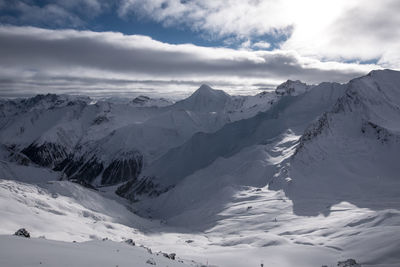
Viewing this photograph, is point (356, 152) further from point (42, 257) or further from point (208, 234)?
point (42, 257)

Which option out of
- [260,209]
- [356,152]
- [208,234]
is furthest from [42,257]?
[356,152]

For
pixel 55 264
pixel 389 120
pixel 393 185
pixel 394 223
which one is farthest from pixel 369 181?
pixel 55 264

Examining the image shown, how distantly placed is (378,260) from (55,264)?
39525 mm

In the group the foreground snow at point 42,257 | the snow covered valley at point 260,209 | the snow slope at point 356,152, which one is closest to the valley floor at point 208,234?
the foreground snow at point 42,257

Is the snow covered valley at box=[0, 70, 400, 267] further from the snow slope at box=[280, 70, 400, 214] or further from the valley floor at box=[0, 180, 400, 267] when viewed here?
the snow slope at box=[280, 70, 400, 214]

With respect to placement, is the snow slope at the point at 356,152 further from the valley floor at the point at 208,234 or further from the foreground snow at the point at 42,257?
the foreground snow at the point at 42,257

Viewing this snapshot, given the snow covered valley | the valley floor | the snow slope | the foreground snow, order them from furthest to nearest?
1. the snow slope
2. the snow covered valley
3. the valley floor
4. the foreground snow

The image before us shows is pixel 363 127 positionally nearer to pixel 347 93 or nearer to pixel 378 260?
pixel 347 93

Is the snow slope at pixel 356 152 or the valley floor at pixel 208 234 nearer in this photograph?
the valley floor at pixel 208 234

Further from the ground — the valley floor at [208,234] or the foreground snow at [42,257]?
the foreground snow at [42,257]

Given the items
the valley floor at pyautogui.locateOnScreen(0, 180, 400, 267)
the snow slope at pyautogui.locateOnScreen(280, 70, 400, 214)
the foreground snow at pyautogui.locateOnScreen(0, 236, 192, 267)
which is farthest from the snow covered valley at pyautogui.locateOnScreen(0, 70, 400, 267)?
the snow slope at pyautogui.locateOnScreen(280, 70, 400, 214)

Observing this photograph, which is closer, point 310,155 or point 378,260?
point 378,260

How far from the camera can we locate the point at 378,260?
137 feet

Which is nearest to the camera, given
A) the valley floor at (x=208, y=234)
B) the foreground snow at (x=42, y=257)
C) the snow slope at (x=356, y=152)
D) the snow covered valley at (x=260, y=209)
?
the foreground snow at (x=42, y=257)
